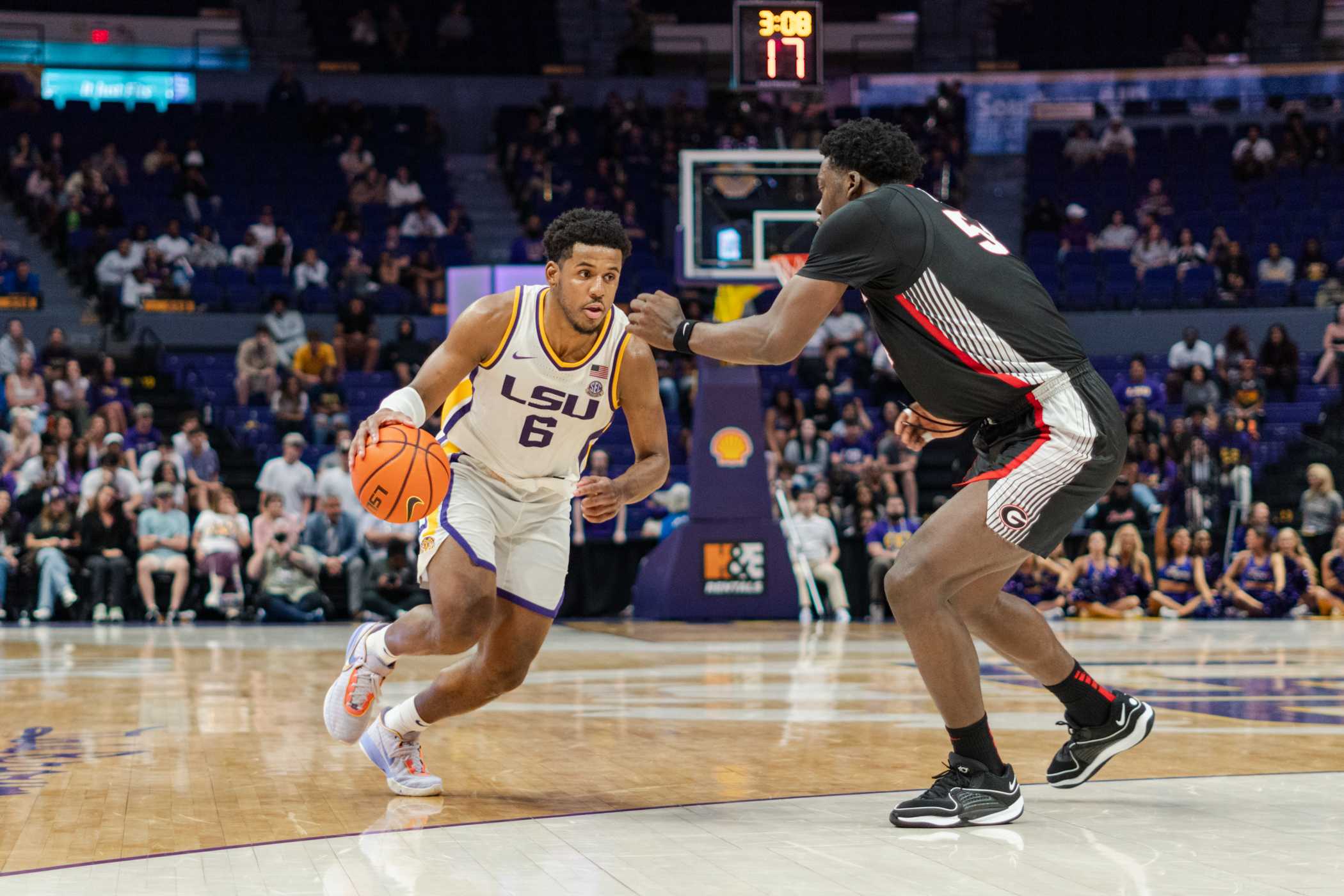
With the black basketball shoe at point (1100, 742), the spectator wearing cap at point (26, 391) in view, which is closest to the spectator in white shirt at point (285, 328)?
the spectator wearing cap at point (26, 391)

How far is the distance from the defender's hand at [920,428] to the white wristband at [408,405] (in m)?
1.46

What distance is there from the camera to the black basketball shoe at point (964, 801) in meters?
4.25

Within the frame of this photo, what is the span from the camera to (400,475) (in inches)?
186

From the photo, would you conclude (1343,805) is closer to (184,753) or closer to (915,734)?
(915,734)

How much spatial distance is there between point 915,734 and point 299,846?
2.92m

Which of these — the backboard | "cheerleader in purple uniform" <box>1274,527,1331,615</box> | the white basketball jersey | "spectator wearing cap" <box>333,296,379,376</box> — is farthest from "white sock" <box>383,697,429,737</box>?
"spectator wearing cap" <box>333,296,379,376</box>

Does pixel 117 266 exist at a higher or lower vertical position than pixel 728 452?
higher

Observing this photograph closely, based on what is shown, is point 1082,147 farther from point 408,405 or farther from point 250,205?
point 408,405

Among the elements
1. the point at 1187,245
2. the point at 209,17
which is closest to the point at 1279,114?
the point at 1187,245

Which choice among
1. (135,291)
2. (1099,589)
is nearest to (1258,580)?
(1099,589)

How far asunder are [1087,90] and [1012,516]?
842 inches

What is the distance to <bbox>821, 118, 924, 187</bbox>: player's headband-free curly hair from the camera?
4582mm

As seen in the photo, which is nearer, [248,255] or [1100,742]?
[1100,742]

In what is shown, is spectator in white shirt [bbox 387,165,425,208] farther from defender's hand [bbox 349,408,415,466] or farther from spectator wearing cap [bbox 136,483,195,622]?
defender's hand [bbox 349,408,415,466]
